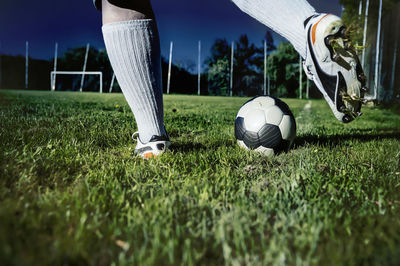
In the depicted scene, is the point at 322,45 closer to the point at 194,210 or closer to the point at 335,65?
the point at 335,65

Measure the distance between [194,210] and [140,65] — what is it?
1.03 meters

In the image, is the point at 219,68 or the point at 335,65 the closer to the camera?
the point at 335,65

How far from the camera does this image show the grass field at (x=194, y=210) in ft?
2.63

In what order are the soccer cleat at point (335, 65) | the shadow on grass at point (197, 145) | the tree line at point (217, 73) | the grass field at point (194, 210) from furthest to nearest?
1. the tree line at point (217, 73)
2. the shadow on grass at point (197, 145)
3. the soccer cleat at point (335, 65)
4. the grass field at point (194, 210)

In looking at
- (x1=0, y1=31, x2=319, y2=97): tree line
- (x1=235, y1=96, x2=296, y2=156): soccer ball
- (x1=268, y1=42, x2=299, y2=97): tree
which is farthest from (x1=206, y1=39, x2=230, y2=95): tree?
(x1=235, y1=96, x2=296, y2=156): soccer ball

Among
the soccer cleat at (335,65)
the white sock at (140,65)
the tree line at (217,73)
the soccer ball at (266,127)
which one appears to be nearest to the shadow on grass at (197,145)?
the soccer ball at (266,127)

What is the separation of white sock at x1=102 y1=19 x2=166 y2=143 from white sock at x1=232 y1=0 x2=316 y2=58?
0.63m

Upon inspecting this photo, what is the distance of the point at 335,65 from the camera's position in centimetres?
175

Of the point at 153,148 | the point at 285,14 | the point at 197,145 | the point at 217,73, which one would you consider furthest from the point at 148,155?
the point at 217,73

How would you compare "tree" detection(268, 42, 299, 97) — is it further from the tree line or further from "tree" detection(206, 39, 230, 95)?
"tree" detection(206, 39, 230, 95)

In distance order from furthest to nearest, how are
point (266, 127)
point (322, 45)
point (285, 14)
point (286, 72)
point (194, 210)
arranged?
point (286, 72) → point (266, 127) → point (285, 14) → point (322, 45) → point (194, 210)

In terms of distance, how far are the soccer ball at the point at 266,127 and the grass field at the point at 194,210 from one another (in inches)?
11.8

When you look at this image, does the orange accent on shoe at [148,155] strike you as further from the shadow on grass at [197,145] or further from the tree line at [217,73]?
the tree line at [217,73]

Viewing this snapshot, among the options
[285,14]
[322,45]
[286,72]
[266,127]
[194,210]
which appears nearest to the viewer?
[194,210]
